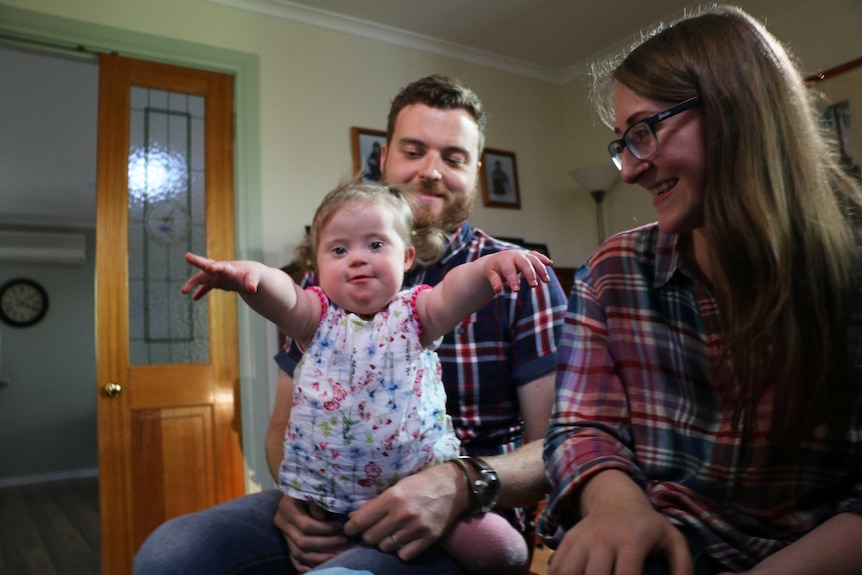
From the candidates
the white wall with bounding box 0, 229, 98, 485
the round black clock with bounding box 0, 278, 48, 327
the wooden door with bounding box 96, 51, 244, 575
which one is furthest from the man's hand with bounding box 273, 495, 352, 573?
the round black clock with bounding box 0, 278, 48, 327

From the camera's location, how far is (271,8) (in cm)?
320

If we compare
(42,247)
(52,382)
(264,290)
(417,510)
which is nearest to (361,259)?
(264,290)

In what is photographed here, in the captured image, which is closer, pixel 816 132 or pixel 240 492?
pixel 816 132

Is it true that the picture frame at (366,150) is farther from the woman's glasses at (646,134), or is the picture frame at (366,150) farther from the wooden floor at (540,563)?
the woman's glasses at (646,134)

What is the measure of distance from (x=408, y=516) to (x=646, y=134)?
0.64 m

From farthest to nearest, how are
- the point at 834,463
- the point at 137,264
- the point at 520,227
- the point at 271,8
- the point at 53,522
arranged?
the point at 53,522 → the point at 520,227 → the point at 271,8 → the point at 137,264 → the point at 834,463

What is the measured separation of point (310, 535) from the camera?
1.01 meters

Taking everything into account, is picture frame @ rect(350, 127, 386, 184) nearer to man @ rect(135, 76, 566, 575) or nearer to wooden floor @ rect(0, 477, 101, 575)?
man @ rect(135, 76, 566, 575)

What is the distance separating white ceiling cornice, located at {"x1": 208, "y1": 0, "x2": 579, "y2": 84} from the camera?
3.20 metres

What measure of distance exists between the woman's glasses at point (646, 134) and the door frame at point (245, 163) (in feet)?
7.67

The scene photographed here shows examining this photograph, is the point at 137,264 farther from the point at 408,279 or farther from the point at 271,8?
the point at 408,279

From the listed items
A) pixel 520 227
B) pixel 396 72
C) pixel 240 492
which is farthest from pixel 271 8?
pixel 240 492

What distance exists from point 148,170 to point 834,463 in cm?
280

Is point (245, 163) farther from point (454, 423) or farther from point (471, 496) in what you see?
point (471, 496)
